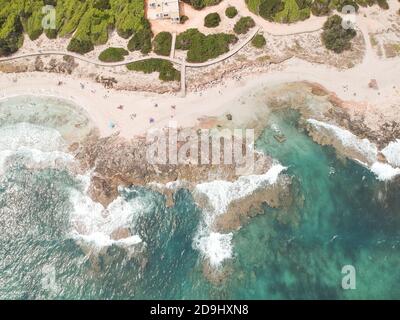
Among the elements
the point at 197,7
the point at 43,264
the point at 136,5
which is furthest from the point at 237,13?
the point at 43,264

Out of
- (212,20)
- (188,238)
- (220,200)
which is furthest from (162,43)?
(188,238)

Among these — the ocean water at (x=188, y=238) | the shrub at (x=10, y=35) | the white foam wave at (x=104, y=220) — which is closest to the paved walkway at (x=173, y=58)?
the shrub at (x=10, y=35)

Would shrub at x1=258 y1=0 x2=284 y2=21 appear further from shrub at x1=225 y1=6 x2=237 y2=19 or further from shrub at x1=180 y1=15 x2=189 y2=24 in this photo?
shrub at x1=180 y1=15 x2=189 y2=24

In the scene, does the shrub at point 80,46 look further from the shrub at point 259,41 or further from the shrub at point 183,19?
the shrub at point 259,41

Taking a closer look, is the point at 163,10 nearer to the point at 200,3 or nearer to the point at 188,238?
the point at 200,3

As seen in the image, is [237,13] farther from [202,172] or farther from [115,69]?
[202,172]
